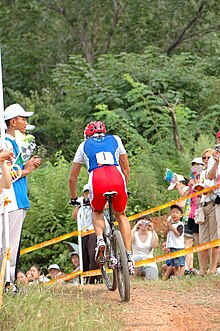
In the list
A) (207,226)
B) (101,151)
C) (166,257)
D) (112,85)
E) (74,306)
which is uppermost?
(112,85)

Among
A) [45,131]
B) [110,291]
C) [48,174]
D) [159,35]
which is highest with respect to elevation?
[159,35]

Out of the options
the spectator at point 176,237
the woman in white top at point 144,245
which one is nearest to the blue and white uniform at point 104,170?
the spectator at point 176,237

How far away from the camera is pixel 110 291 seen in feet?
31.9

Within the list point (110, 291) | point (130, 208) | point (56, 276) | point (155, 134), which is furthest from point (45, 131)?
point (110, 291)

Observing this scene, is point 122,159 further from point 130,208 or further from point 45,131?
point 45,131

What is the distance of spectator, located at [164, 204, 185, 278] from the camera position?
12641 mm

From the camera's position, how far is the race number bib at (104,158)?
9.13 m

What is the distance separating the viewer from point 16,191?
9156 millimetres

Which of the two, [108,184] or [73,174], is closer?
[108,184]

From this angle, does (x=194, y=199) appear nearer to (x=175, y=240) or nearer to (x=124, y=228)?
(x=175, y=240)

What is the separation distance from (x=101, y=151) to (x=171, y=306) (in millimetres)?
1690

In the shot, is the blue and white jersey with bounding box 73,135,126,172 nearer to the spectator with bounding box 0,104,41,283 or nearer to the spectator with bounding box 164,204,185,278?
the spectator with bounding box 0,104,41,283

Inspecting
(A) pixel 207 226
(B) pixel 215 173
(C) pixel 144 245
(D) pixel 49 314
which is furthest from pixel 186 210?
(D) pixel 49 314

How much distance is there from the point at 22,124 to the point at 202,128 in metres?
10.8
